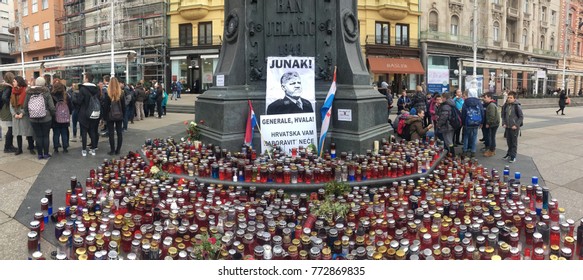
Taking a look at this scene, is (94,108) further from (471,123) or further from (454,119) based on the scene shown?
(471,123)

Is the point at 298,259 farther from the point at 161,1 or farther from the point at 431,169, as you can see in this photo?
the point at 161,1

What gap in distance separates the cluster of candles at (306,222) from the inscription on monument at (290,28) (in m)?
2.74

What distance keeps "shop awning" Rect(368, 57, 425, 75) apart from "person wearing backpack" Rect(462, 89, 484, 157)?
2729 cm

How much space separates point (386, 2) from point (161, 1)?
20.5 m

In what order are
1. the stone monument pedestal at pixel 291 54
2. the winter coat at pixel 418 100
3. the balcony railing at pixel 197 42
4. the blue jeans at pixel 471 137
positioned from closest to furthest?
the stone monument pedestal at pixel 291 54, the blue jeans at pixel 471 137, the winter coat at pixel 418 100, the balcony railing at pixel 197 42

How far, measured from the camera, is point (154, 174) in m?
6.59

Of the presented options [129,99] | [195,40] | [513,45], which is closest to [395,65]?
[195,40]

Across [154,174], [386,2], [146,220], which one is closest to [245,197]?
[146,220]

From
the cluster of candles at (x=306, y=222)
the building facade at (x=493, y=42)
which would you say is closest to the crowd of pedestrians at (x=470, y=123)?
the cluster of candles at (x=306, y=222)

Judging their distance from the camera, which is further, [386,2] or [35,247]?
[386,2]

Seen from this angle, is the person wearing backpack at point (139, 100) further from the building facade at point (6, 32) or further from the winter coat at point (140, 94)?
the building facade at point (6, 32)

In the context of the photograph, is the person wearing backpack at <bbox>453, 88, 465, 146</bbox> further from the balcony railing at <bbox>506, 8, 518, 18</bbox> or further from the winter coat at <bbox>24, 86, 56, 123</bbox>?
the balcony railing at <bbox>506, 8, 518, 18</bbox>

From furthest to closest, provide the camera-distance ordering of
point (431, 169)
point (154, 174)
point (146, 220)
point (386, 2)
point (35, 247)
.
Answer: point (386, 2), point (431, 169), point (154, 174), point (146, 220), point (35, 247)

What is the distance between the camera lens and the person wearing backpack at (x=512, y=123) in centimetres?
905
